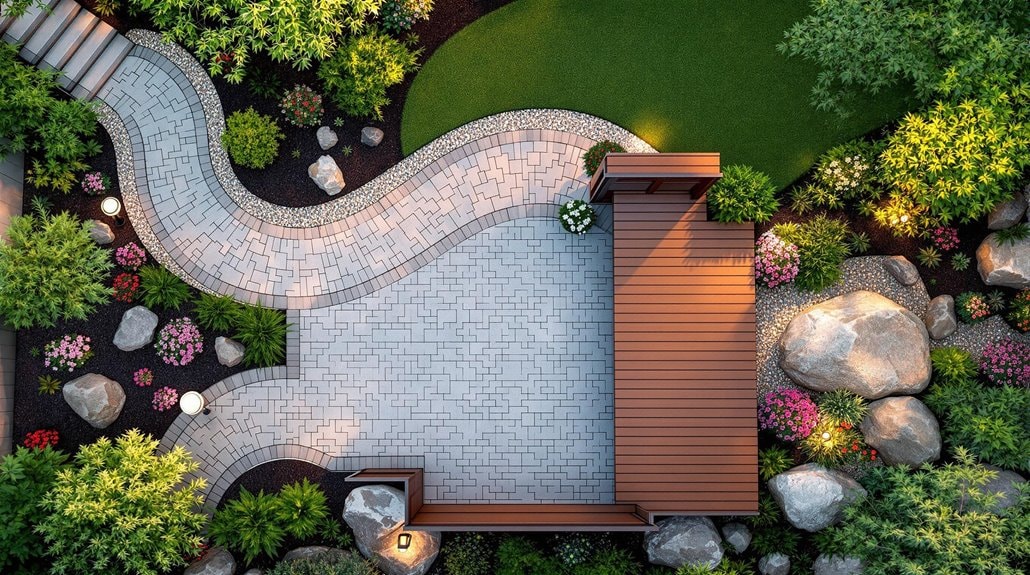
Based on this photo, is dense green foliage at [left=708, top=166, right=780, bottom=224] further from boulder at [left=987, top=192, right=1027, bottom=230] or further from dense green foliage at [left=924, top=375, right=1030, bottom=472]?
dense green foliage at [left=924, top=375, right=1030, bottom=472]

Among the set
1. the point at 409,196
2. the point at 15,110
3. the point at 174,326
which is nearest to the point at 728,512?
the point at 409,196

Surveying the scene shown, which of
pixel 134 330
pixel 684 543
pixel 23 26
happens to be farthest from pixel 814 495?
pixel 23 26

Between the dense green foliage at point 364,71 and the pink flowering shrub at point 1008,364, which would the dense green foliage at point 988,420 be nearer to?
the pink flowering shrub at point 1008,364

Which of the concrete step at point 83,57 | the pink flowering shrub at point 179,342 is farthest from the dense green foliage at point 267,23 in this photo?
the pink flowering shrub at point 179,342

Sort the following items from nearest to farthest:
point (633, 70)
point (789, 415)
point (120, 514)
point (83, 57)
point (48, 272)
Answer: point (120, 514)
point (48, 272)
point (789, 415)
point (83, 57)
point (633, 70)

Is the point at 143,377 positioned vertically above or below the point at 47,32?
below

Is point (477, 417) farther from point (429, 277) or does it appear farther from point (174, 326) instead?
point (174, 326)

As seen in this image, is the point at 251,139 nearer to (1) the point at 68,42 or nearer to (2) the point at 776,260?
(1) the point at 68,42
